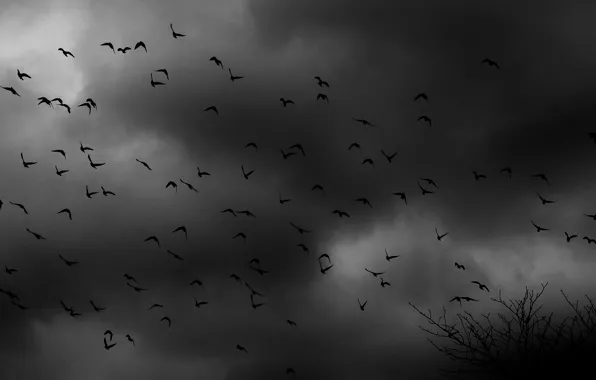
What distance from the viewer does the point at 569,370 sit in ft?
84.3

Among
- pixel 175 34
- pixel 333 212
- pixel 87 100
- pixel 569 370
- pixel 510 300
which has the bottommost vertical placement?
pixel 569 370

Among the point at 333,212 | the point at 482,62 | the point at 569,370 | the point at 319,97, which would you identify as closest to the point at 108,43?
the point at 319,97

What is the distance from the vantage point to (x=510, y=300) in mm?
32875


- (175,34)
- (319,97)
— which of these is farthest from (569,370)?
(175,34)

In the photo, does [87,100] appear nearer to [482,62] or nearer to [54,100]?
[54,100]

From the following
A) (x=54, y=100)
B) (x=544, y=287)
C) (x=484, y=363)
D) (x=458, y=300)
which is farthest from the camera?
(x=54, y=100)

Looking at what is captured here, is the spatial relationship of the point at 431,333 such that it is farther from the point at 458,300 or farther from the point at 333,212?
the point at 333,212

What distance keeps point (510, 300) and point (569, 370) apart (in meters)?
7.37

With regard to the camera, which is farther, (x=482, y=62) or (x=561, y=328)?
(x=482, y=62)

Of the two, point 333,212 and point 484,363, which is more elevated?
point 333,212

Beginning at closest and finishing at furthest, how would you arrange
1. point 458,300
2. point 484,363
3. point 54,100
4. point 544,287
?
point 484,363, point 544,287, point 458,300, point 54,100

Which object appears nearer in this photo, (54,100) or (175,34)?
(175,34)

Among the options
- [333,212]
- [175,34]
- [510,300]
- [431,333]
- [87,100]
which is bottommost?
[431,333]

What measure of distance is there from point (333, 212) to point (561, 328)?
20294mm
